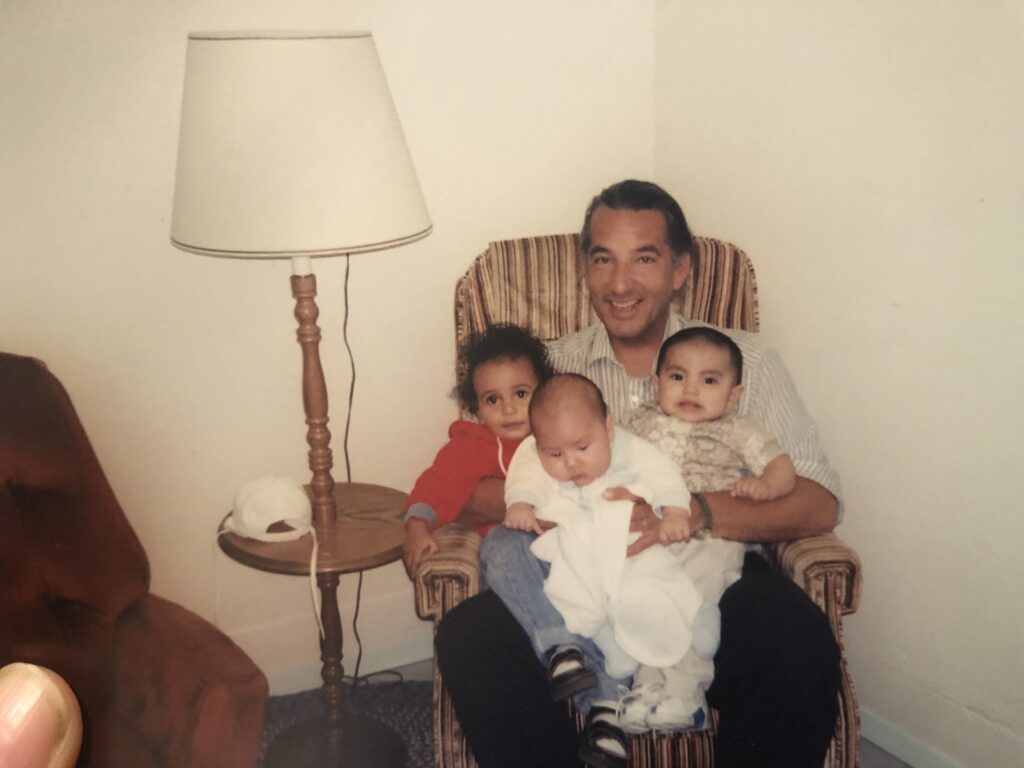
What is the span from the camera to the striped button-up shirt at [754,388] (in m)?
1.93

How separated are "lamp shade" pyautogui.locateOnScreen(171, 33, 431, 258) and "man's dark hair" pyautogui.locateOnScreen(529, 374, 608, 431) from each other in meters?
0.44

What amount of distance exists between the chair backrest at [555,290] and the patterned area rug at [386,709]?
41.2 inches

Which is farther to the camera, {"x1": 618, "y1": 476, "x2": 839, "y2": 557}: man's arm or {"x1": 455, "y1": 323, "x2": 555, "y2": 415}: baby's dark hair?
{"x1": 455, "y1": 323, "x2": 555, "y2": 415}: baby's dark hair

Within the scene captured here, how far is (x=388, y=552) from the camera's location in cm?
189

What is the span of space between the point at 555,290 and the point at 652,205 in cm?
34

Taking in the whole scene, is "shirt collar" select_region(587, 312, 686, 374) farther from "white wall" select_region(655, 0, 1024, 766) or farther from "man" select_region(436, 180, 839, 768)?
"white wall" select_region(655, 0, 1024, 766)

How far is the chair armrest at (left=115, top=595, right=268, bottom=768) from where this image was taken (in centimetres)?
133

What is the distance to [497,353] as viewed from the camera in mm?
2049

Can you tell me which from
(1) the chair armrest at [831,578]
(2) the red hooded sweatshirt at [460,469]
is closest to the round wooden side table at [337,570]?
(2) the red hooded sweatshirt at [460,469]

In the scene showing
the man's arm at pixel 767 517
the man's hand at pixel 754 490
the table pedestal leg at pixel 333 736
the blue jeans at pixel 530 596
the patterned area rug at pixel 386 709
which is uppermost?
the man's hand at pixel 754 490

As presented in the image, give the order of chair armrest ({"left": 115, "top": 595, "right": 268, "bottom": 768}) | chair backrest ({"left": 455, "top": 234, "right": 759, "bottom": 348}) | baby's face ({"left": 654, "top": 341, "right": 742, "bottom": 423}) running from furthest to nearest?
chair backrest ({"left": 455, "top": 234, "right": 759, "bottom": 348}) → baby's face ({"left": 654, "top": 341, "right": 742, "bottom": 423}) → chair armrest ({"left": 115, "top": 595, "right": 268, "bottom": 768})

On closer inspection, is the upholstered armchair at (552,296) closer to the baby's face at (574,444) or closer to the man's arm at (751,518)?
the man's arm at (751,518)

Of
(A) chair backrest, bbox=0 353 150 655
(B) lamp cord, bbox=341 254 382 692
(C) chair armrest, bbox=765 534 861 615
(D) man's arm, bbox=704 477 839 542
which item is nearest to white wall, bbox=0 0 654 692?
(B) lamp cord, bbox=341 254 382 692

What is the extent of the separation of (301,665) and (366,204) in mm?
1494
